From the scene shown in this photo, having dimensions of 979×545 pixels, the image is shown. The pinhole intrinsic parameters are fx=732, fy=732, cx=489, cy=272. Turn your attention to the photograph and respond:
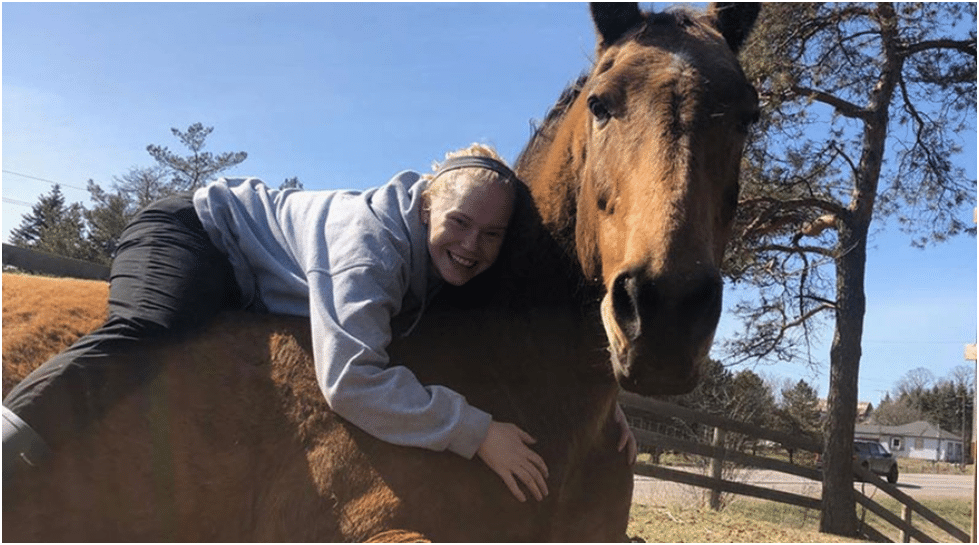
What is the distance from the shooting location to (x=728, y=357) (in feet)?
40.8

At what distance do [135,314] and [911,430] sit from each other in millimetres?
68614

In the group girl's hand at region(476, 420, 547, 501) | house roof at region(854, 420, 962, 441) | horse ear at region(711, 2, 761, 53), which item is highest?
house roof at region(854, 420, 962, 441)

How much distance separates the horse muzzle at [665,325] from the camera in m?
1.69

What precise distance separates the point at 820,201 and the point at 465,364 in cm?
1024

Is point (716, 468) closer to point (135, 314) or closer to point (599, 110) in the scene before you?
point (599, 110)

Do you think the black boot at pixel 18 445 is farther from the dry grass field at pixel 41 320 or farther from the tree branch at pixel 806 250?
the tree branch at pixel 806 250

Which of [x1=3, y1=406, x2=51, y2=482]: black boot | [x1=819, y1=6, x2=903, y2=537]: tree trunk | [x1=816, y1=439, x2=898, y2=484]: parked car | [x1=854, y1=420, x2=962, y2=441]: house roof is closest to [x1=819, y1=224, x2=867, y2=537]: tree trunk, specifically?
[x1=819, y1=6, x2=903, y2=537]: tree trunk

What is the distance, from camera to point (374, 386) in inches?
79.1

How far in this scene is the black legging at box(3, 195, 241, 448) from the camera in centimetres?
212

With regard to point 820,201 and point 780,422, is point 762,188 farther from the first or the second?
point 780,422

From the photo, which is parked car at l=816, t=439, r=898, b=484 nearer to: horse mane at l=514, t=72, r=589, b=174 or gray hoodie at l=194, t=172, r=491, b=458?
horse mane at l=514, t=72, r=589, b=174

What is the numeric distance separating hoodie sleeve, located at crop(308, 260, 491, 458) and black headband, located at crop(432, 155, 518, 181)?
0.54 metres

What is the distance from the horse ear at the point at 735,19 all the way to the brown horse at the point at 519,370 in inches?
5.5

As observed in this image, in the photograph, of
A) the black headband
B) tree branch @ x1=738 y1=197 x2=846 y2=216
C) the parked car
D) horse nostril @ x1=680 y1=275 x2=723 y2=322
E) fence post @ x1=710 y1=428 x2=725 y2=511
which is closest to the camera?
horse nostril @ x1=680 y1=275 x2=723 y2=322
